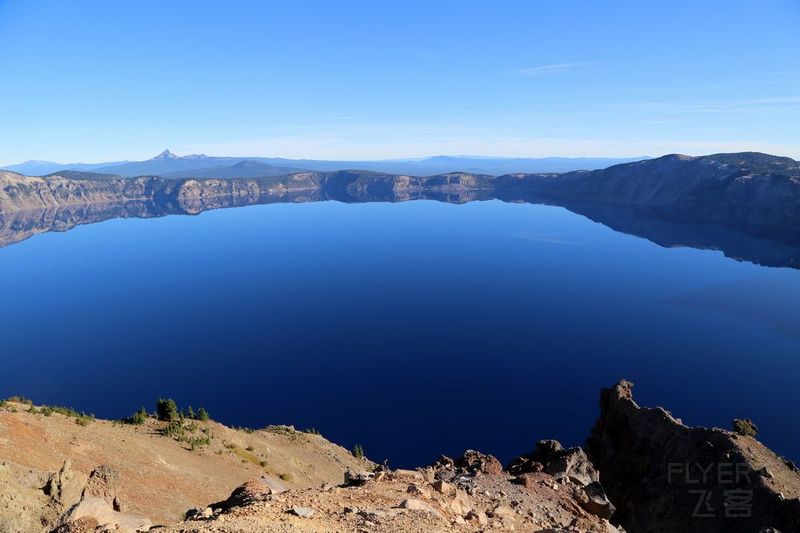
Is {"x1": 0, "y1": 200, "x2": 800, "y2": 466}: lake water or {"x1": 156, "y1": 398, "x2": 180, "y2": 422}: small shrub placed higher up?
{"x1": 156, "y1": 398, "x2": 180, "y2": 422}: small shrub

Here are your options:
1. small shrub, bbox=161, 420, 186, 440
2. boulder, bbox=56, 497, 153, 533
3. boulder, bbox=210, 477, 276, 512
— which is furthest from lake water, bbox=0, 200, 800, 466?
boulder, bbox=56, 497, 153, 533

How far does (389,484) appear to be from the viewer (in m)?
18.2

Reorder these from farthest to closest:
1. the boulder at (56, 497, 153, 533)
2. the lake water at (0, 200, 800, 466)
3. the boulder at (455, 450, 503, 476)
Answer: the lake water at (0, 200, 800, 466) → the boulder at (455, 450, 503, 476) → the boulder at (56, 497, 153, 533)

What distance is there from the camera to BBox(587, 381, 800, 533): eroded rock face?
67.8 feet

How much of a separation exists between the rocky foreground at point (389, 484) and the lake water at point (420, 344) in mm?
25390

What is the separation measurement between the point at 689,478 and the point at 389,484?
53.6 feet

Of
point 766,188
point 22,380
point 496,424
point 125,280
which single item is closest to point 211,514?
point 496,424

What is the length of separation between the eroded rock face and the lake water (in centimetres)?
2443

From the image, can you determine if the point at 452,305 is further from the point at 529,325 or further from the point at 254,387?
the point at 254,387

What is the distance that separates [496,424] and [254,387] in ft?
111

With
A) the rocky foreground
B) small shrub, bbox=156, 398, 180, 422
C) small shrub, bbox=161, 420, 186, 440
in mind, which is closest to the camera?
the rocky foreground

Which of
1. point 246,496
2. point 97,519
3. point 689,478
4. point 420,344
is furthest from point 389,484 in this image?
point 420,344

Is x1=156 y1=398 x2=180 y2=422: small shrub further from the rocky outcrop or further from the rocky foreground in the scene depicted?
the rocky outcrop

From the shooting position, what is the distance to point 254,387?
219ft
